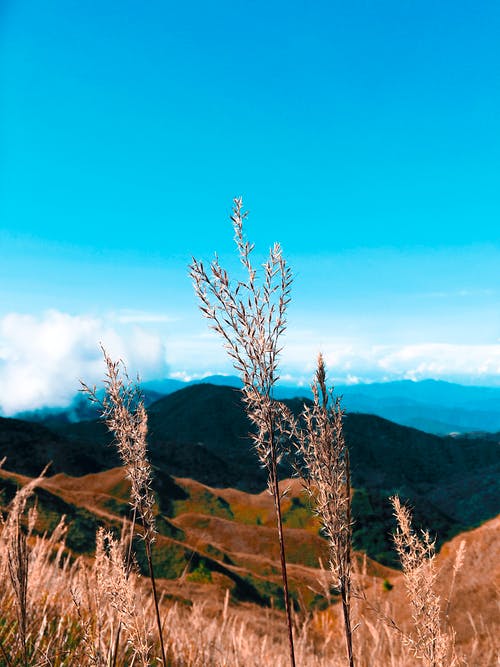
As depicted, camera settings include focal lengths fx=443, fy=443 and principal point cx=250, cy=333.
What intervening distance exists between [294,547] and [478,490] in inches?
2695

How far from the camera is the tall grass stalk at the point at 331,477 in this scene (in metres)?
2.06

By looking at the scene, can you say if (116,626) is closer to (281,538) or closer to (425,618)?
(425,618)

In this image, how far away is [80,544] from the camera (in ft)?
172

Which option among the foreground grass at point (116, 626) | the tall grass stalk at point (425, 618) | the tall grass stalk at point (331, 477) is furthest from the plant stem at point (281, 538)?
the tall grass stalk at point (425, 618)

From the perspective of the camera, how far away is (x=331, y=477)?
2102 mm

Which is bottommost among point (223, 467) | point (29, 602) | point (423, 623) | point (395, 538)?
point (223, 467)

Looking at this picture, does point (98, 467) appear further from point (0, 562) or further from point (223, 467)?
point (0, 562)

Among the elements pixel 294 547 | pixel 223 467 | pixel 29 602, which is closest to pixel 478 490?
pixel 294 547

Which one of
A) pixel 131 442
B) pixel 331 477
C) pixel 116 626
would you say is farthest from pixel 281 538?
pixel 116 626

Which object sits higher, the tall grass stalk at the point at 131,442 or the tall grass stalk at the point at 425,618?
the tall grass stalk at the point at 131,442

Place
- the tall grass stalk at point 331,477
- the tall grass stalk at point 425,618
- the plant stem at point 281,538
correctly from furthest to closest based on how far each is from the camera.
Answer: the tall grass stalk at point 425,618
the tall grass stalk at point 331,477
the plant stem at point 281,538

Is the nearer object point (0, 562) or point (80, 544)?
point (0, 562)

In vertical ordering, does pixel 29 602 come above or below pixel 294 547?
above

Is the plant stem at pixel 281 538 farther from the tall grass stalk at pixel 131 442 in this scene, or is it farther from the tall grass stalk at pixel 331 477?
the tall grass stalk at pixel 131 442
